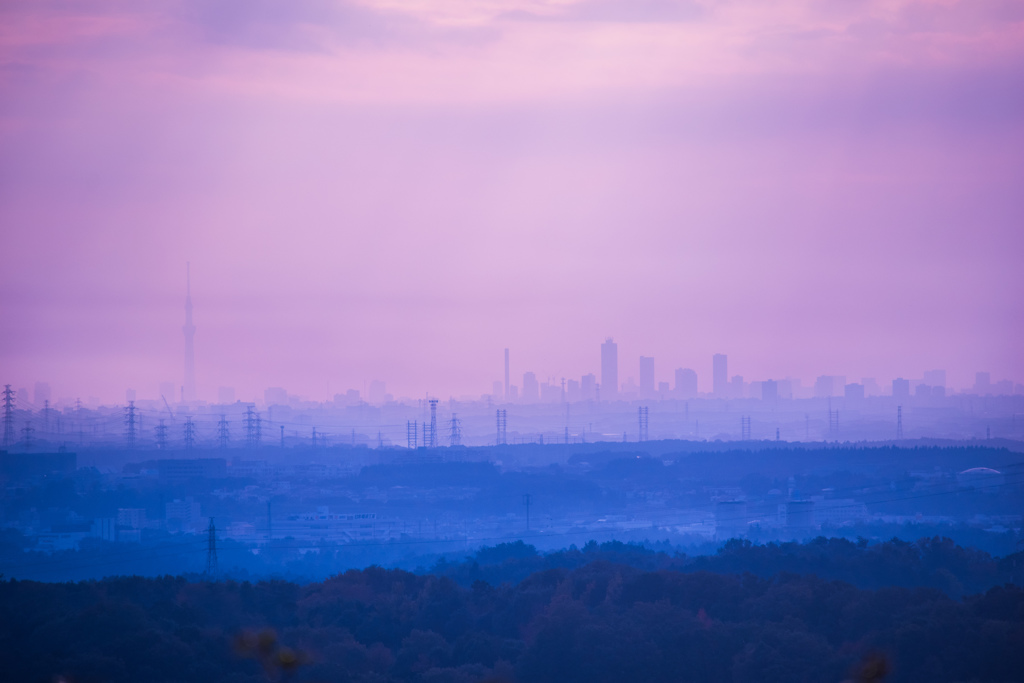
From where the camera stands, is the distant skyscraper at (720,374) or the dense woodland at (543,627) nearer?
the dense woodland at (543,627)

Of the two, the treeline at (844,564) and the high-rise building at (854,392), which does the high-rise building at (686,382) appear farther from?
the treeline at (844,564)

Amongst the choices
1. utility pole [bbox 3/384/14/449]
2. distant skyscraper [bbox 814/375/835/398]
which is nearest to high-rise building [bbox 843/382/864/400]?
distant skyscraper [bbox 814/375/835/398]

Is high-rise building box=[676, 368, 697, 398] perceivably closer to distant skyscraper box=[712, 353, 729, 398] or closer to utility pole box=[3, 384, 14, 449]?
distant skyscraper box=[712, 353, 729, 398]

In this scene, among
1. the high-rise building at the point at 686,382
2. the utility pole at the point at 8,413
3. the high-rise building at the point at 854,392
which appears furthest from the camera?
the high-rise building at the point at 686,382

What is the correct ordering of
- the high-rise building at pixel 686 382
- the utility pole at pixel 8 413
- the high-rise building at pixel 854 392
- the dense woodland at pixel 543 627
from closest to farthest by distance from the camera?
the dense woodland at pixel 543 627 → the utility pole at pixel 8 413 → the high-rise building at pixel 854 392 → the high-rise building at pixel 686 382

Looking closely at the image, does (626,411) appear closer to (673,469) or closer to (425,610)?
(673,469)

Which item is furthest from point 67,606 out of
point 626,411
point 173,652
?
point 626,411

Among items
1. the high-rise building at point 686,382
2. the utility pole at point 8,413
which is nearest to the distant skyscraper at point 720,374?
the high-rise building at point 686,382

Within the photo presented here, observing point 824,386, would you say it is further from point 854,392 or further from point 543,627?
point 543,627
